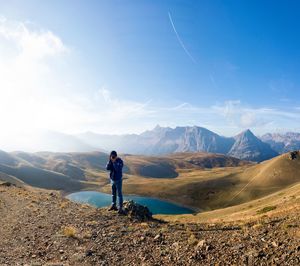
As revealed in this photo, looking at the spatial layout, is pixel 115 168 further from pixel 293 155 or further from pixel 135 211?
pixel 293 155

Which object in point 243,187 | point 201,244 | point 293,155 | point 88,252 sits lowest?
point 243,187

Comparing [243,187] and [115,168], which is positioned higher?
[115,168]

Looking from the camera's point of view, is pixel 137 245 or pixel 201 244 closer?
pixel 201 244

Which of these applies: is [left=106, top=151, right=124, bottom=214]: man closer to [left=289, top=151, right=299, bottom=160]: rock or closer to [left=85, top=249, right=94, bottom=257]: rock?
[left=85, top=249, right=94, bottom=257]: rock

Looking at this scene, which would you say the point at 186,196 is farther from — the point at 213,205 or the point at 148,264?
the point at 148,264

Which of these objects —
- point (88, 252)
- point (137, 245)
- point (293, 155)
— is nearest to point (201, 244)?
point (137, 245)

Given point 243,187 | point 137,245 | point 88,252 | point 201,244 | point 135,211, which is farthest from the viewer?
point 243,187

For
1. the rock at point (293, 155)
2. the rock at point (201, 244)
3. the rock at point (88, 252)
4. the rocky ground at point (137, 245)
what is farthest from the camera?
the rock at point (293, 155)

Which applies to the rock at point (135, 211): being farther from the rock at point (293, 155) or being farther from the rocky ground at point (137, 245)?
the rock at point (293, 155)

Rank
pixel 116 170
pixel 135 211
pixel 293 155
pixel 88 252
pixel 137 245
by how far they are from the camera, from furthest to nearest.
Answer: pixel 293 155 < pixel 135 211 < pixel 116 170 < pixel 137 245 < pixel 88 252

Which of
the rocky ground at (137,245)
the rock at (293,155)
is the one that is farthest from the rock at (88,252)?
the rock at (293,155)

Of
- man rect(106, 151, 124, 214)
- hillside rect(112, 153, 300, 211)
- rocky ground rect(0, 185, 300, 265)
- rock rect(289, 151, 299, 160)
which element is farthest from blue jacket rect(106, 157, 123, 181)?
rock rect(289, 151, 299, 160)

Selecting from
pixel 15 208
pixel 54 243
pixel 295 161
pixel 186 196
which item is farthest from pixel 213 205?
pixel 54 243

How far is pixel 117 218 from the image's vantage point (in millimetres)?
23484
